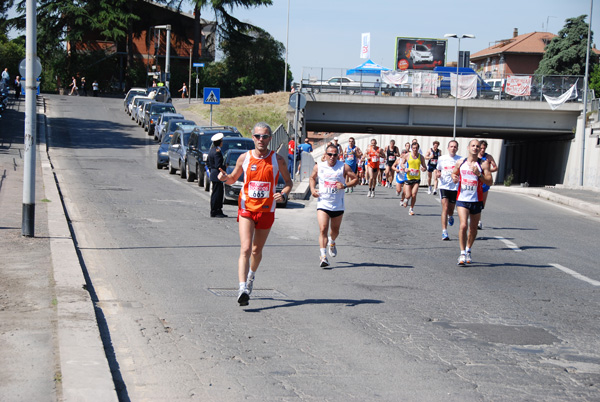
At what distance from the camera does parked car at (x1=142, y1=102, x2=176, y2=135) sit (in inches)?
1761

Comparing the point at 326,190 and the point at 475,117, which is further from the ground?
the point at 475,117

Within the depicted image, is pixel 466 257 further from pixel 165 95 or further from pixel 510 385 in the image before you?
pixel 165 95

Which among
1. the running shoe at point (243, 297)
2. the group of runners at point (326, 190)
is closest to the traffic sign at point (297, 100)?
the group of runners at point (326, 190)

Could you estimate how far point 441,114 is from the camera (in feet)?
152

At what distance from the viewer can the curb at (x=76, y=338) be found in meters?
4.96

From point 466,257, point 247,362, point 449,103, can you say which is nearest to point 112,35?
point 449,103

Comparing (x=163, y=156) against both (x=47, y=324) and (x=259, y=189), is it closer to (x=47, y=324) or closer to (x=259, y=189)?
(x=259, y=189)

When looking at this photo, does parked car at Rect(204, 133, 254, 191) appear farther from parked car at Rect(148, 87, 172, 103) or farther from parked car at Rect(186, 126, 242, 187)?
parked car at Rect(148, 87, 172, 103)

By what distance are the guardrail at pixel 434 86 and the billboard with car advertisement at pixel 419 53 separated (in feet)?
85.8

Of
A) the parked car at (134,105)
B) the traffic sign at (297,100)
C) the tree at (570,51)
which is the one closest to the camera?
the traffic sign at (297,100)

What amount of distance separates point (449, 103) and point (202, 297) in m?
38.4

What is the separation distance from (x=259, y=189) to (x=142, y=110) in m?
42.1

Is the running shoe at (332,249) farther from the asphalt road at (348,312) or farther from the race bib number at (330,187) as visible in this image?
the race bib number at (330,187)

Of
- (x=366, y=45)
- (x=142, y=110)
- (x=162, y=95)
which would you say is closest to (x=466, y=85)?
(x=142, y=110)
